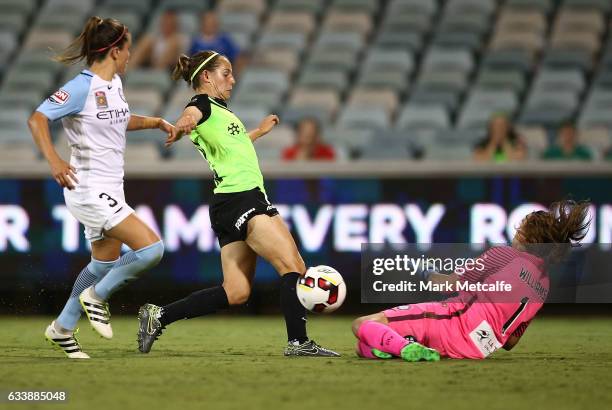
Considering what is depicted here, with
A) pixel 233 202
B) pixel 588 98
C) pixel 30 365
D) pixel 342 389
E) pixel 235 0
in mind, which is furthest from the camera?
pixel 235 0

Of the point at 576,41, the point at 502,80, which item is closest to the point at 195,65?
the point at 502,80

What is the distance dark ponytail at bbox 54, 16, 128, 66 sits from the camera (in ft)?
23.2

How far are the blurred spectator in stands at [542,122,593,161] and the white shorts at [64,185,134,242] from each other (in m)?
5.82

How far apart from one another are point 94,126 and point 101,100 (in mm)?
162

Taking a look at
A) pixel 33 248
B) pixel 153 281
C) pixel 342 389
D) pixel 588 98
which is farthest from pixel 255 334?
pixel 588 98

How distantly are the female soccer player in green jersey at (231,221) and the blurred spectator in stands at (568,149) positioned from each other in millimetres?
5123

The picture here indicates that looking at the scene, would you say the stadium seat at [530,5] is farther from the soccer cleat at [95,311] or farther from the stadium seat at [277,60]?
the soccer cleat at [95,311]

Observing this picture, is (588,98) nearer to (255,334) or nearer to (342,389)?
(255,334)

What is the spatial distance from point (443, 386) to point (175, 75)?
2785mm

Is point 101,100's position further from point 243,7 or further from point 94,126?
point 243,7

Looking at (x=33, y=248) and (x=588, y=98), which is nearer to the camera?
(x=33, y=248)

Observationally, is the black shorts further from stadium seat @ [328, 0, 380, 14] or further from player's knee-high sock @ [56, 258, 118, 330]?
stadium seat @ [328, 0, 380, 14]

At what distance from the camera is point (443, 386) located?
5738 millimetres

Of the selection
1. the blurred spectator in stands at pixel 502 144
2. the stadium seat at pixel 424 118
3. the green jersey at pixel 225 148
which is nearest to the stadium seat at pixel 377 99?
the stadium seat at pixel 424 118
